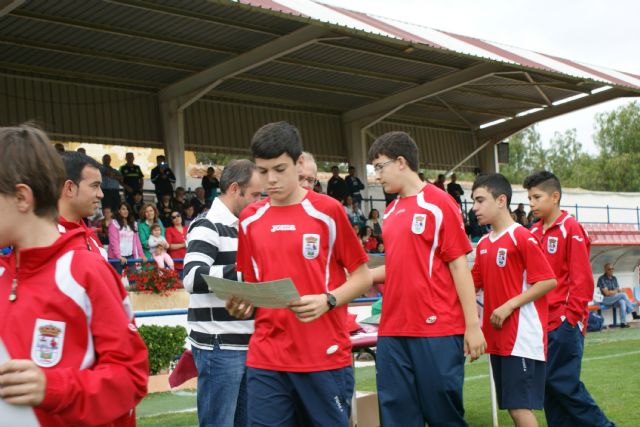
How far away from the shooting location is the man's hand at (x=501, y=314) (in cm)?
647

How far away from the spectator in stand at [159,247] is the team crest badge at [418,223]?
43.0ft

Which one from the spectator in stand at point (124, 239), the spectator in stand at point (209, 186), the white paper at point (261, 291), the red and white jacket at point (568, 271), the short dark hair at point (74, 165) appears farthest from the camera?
the spectator in stand at point (209, 186)

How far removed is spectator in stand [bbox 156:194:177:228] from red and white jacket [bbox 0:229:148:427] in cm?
1891

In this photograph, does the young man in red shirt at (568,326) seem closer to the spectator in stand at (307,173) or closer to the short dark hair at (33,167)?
the spectator in stand at (307,173)

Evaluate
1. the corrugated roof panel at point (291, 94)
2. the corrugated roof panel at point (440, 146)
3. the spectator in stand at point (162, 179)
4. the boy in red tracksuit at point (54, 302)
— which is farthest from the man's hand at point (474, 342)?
the corrugated roof panel at point (440, 146)

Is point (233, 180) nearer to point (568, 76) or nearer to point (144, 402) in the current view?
point (144, 402)

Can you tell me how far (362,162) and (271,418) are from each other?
27243 millimetres

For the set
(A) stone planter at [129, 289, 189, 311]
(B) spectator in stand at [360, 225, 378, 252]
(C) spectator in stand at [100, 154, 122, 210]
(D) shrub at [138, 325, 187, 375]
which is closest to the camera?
(D) shrub at [138, 325, 187, 375]

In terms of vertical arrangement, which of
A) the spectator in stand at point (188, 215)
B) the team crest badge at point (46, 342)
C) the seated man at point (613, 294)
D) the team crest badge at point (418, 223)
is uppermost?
the spectator in stand at point (188, 215)

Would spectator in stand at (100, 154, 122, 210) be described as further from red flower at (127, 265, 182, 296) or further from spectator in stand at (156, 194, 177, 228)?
red flower at (127, 265, 182, 296)

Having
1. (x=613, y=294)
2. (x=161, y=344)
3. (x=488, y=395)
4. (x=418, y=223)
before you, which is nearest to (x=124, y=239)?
(x=161, y=344)

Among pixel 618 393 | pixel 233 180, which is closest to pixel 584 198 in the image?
pixel 618 393

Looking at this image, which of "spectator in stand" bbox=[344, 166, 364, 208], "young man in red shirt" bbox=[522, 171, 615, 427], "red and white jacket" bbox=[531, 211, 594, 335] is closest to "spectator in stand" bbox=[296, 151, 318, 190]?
"red and white jacket" bbox=[531, 211, 594, 335]

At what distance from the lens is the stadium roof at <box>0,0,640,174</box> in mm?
20906
